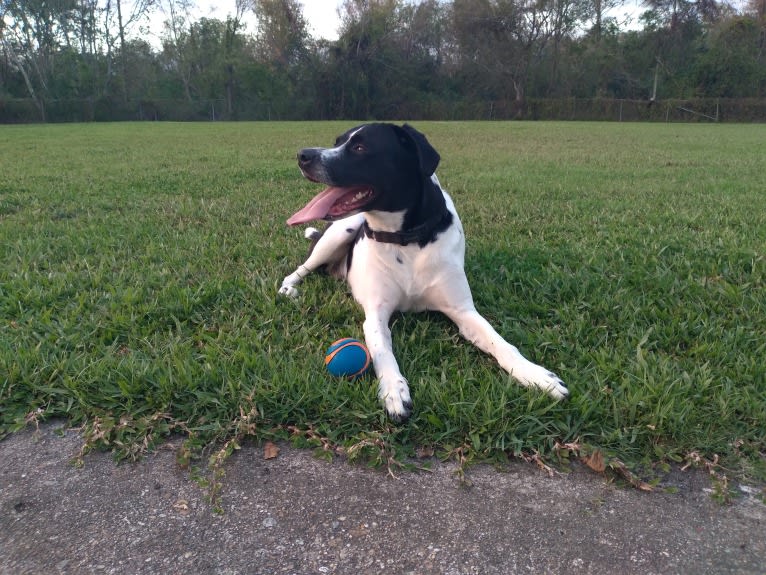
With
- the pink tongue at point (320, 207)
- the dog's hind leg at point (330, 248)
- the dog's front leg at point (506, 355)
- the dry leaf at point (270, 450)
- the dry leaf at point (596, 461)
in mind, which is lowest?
the dry leaf at point (270, 450)

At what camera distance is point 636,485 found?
179 cm

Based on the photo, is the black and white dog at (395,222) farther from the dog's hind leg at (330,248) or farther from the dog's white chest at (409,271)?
the dog's hind leg at (330,248)

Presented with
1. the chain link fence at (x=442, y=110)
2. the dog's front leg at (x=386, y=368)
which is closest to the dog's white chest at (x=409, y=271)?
the dog's front leg at (x=386, y=368)

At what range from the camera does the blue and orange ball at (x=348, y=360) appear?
7.76ft

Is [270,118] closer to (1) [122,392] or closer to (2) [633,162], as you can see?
(2) [633,162]

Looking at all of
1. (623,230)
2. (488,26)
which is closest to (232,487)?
(623,230)

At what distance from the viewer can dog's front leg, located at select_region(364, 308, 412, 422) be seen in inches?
83.5

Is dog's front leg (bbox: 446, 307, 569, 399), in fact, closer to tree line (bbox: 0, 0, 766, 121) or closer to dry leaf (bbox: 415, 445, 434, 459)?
dry leaf (bbox: 415, 445, 434, 459)

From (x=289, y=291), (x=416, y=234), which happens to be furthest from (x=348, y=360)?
(x=289, y=291)

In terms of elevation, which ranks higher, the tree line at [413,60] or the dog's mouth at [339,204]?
the tree line at [413,60]

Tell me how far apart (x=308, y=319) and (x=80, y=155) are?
967cm

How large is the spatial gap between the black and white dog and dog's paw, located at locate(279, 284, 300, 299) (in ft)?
1.34

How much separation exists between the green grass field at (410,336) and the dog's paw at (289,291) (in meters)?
0.09

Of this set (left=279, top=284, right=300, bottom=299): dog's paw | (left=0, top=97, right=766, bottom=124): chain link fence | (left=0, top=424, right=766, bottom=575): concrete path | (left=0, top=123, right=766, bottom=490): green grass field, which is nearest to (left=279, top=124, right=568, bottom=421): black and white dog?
(left=0, top=123, right=766, bottom=490): green grass field
